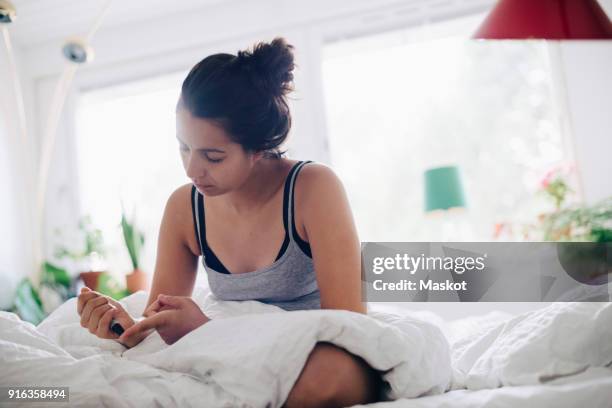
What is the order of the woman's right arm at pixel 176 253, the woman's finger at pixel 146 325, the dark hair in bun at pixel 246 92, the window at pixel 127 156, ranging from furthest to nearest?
the window at pixel 127 156
the woman's right arm at pixel 176 253
the dark hair in bun at pixel 246 92
the woman's finger at pixel 146 325

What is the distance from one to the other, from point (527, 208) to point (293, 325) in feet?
9.74

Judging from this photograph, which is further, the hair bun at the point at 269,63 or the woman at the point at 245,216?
the hair bun at the point at 269,63

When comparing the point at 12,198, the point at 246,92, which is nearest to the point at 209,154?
the point at 246,92

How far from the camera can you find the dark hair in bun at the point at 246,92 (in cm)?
110

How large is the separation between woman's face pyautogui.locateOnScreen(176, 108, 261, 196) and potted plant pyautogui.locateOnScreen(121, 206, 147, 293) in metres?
1.96

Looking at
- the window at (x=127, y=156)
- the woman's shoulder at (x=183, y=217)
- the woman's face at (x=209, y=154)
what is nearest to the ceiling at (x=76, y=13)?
the window at (x=127, y=156)

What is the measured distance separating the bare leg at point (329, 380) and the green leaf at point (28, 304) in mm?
2549

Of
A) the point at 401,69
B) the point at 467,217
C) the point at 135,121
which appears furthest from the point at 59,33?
the point at 467,217

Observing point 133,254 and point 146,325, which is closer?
point 146,325

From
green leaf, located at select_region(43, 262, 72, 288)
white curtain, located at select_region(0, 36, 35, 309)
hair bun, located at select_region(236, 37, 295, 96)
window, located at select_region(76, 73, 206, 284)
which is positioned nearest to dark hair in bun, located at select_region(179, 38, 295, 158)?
hair bun, located at select_region(236, 37, 295, 96)

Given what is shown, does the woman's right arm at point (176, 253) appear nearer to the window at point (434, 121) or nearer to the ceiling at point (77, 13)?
the window at point (434, 121)

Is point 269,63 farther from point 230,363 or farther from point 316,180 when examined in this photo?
point 230,363

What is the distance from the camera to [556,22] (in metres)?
1.00

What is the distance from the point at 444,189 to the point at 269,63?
192cm
